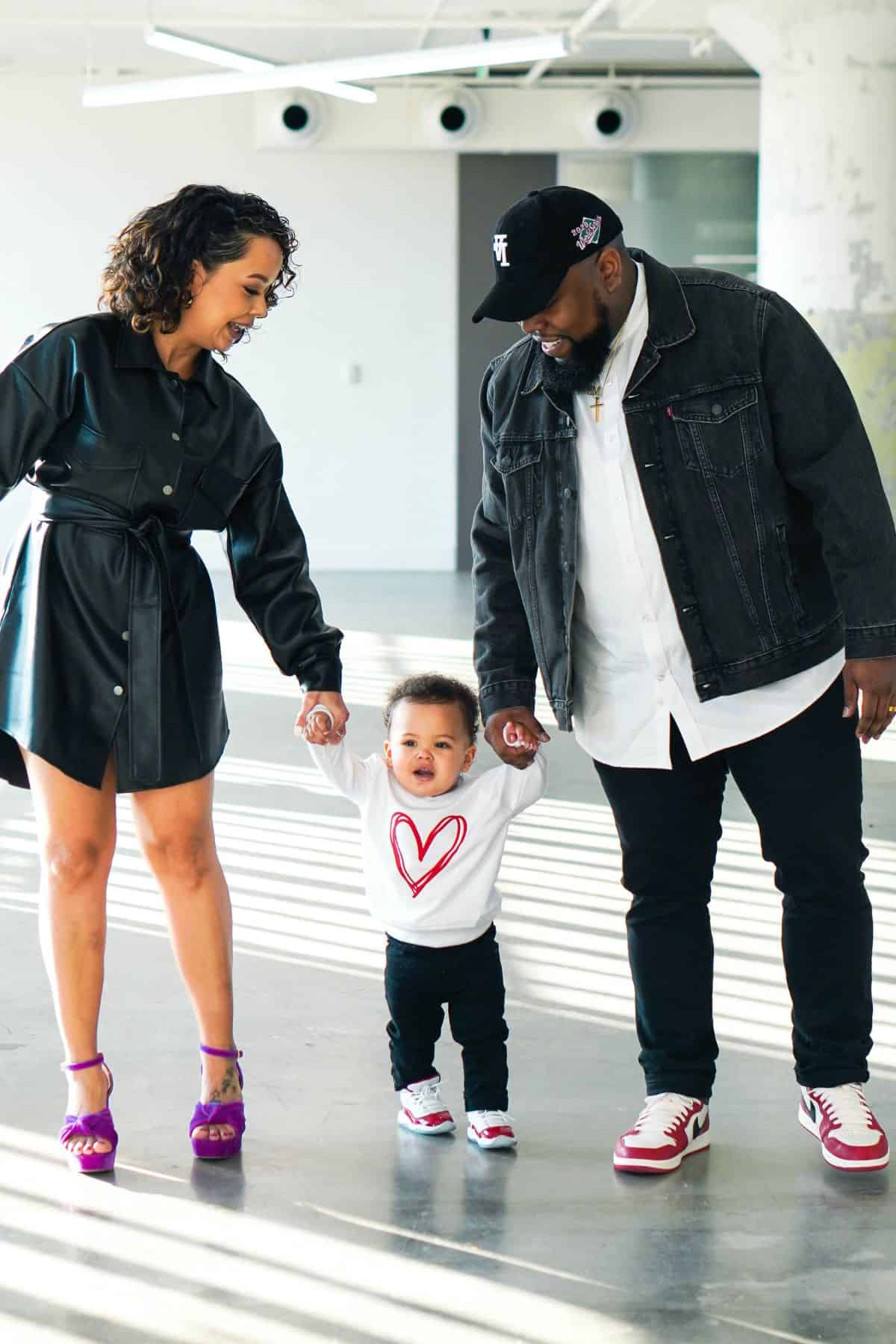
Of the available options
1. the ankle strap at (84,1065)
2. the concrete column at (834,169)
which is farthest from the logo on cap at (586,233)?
the concrete column at (834,169)

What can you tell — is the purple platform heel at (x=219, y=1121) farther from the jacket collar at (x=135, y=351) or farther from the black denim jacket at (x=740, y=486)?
the jacket collar at (x=135, y=351)

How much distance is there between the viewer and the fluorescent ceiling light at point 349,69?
841 centimetres

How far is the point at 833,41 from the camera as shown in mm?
8125

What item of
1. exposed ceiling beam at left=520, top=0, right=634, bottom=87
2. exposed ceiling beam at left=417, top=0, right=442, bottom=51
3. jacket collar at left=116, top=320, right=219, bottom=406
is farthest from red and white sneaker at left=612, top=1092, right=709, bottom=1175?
exposed ceiling beam at left=417, top=0, right=442, bottom=51

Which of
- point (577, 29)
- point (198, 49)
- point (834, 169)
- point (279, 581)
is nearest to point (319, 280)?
point (577, 29)

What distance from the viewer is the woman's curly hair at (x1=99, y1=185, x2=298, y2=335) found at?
2.29 meters

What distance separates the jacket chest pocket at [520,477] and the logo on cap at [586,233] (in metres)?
0.30

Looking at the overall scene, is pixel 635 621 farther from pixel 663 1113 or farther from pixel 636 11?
pixel 636 11

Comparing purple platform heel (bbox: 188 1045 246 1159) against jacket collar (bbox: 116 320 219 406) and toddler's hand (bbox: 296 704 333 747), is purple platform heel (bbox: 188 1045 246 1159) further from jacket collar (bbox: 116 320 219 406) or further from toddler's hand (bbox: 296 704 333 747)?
jacket collar (bbox: 116 320 219 406)

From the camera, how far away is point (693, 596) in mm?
2285

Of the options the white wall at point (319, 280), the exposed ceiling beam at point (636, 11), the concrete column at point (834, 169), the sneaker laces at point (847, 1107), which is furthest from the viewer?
the white wall at point (319, 280)

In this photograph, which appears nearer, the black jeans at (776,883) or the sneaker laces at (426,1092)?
the black jeans at (776,883)

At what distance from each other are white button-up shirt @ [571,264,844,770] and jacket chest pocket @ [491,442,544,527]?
0.22 ft

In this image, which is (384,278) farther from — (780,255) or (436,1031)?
(436,1031)
